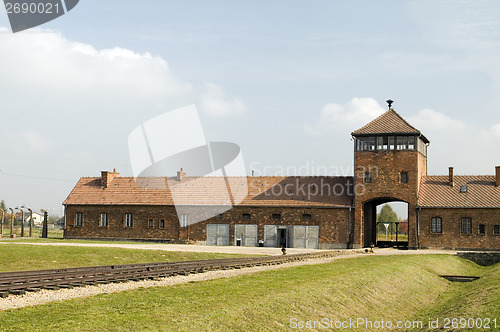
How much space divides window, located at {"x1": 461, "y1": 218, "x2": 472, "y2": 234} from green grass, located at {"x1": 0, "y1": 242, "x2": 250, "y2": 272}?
21.1m

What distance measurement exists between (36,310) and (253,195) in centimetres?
4100

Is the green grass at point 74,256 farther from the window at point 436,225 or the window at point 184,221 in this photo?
the window at point 436,225

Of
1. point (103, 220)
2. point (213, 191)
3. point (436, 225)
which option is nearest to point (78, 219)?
point (103, 220)

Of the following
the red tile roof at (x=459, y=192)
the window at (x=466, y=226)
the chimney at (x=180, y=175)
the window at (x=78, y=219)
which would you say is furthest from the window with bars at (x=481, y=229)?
the window at (x=78, y=219)

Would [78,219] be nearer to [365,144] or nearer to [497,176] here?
[365,144]

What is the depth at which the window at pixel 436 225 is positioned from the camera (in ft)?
168

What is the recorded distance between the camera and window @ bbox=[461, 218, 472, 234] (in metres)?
50.3

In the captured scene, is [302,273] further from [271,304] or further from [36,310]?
[36,310]

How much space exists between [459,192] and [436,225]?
150 inches

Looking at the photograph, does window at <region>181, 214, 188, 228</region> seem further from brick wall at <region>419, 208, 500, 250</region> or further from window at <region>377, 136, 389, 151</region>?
brick wall at <region>419, 208, 500, 250</region>

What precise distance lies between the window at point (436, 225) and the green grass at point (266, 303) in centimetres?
1936

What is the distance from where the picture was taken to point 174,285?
2284 cm

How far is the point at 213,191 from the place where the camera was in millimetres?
58812

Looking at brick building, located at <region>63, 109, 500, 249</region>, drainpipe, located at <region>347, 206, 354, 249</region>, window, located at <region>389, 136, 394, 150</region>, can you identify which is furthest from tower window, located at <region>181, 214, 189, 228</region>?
window, located at <region>389, 136, 394, 150</region>
